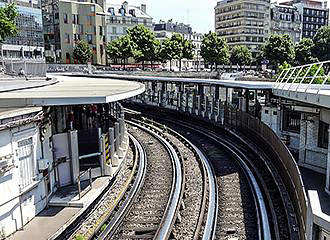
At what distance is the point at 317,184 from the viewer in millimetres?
11672

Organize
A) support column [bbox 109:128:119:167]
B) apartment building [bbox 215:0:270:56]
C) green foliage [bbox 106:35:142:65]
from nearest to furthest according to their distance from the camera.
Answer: support column [bbox 109:128:119:167] → green foliage [bbox 106:35:142:65] → apartment building [bbox 215:0:270:56]

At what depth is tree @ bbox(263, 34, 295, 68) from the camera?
6078 centimetres

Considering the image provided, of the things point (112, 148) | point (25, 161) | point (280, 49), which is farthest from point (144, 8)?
point (25, 161)

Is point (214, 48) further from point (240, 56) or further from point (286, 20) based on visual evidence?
point (286, 20)

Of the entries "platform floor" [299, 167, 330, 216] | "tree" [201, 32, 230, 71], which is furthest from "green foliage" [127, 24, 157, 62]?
"platform floor" [299, 167, 330, 216]

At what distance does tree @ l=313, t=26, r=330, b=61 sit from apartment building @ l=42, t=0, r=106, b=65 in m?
44.7

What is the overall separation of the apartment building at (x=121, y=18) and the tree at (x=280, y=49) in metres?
34.8

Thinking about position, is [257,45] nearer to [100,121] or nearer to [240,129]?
[240,129]

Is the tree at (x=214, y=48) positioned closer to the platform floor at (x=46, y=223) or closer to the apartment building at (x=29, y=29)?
the apartment building at (x=29, y=29)

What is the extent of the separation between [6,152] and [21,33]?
2471 inches

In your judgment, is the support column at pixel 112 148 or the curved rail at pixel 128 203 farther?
the support column at pixel 112 148

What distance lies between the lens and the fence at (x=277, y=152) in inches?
346

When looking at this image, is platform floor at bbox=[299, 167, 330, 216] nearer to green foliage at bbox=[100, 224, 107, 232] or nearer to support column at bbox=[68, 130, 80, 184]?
green foliage at bbox=[100, 224, 107, 232]

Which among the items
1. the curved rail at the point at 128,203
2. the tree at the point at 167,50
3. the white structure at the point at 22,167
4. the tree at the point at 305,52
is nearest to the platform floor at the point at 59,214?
the white structure at the point at 22,167
